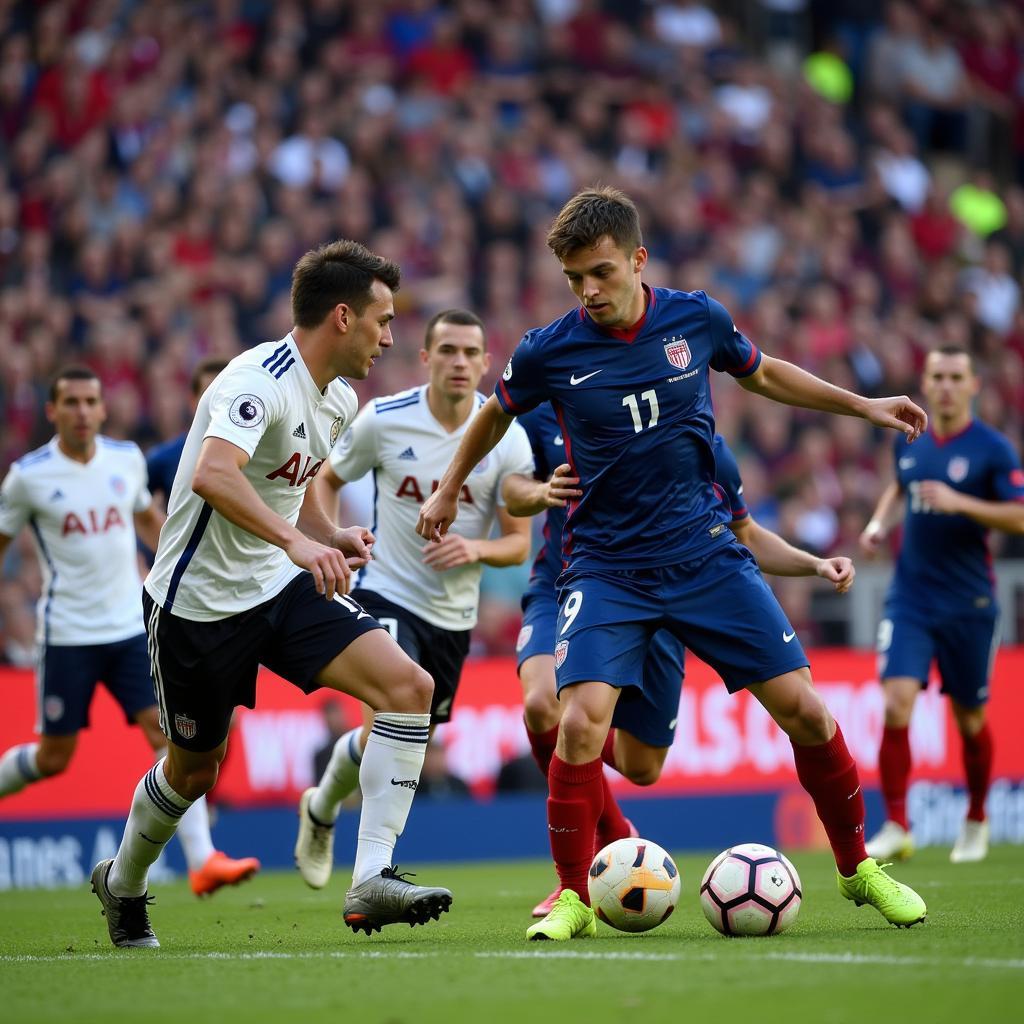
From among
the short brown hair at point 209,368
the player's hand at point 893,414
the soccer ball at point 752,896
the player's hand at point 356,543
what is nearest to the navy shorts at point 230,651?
the player's hand at point 356,543

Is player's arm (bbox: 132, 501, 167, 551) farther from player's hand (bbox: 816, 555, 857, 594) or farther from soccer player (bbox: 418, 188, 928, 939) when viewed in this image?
player's hand (bbox: 816, 555, 857, 594)

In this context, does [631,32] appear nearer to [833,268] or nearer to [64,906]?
[833,268]

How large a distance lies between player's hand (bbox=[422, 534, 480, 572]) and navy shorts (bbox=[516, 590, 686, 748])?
46 cm

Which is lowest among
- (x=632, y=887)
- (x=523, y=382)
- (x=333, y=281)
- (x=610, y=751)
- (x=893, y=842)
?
(x=893, y=842)

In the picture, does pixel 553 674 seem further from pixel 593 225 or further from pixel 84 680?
pixel 84 680

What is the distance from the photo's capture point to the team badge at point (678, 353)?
21.7 feet

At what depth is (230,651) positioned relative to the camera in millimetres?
6609

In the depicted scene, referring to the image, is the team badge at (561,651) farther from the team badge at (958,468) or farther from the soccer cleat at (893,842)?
the team badge at (958,468)

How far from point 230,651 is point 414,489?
8.87 ft

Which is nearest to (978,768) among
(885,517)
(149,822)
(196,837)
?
(885,517)

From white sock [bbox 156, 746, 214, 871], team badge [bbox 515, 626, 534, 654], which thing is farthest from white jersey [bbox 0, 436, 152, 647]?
team badge [bbox 515, 626, 534, 654]

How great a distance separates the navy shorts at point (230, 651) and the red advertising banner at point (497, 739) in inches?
252

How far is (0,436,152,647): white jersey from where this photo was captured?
10477 millimetres

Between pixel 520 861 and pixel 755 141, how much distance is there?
11315mm
